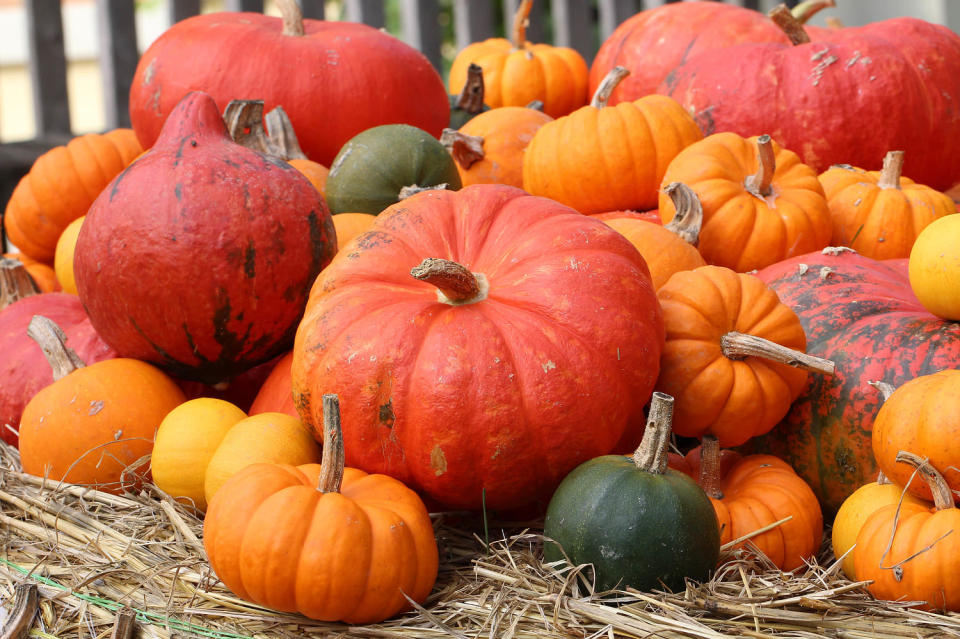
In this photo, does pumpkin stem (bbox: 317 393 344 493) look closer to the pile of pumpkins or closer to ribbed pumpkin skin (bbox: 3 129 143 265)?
the pile of pumpkins

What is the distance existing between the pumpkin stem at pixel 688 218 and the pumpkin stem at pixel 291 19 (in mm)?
1821

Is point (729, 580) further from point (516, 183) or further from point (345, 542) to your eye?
point (516, 183)

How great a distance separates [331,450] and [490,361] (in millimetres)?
356

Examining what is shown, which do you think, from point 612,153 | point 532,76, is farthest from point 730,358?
point 532,76

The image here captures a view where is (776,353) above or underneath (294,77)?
underneath

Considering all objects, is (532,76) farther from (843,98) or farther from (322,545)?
(322,545)

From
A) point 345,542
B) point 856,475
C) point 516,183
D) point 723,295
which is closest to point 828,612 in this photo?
point 856,475

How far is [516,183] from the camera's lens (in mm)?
3375

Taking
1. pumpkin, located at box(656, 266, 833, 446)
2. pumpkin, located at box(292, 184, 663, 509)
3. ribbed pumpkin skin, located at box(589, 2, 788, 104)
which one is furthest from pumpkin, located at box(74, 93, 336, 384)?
ribbed pumpkin skin, located at box(589, 2, 788, 104)

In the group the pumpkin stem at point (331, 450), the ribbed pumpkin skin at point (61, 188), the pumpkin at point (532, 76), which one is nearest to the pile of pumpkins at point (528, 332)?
the pumpkin stem at point (331, 450)

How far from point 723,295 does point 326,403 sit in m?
0.96

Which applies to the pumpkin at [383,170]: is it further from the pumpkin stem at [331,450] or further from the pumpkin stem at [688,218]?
the pumpkin stem at [331,450]

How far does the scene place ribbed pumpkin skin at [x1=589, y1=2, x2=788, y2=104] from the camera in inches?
155

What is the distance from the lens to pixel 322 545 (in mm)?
1603
